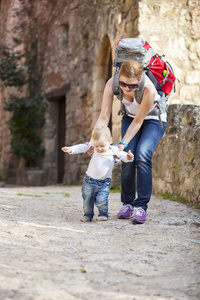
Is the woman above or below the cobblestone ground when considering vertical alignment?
above

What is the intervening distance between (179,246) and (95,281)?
30.9 inches

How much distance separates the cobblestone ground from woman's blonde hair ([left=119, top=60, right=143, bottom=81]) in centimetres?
100

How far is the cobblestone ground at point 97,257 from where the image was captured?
167cm

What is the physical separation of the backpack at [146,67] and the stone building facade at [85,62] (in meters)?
1.02

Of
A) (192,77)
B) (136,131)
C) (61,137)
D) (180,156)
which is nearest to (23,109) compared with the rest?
(61,137)

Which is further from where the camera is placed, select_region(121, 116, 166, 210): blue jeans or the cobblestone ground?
select_region(121, 116, 166, 210): blue jeans

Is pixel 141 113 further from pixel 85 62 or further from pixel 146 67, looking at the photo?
pixel 85 62

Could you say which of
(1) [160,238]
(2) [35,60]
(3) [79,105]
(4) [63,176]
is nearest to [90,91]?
(3) [79,105]

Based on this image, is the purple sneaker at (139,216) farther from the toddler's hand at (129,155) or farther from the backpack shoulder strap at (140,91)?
the backpack shoulder strap at (140,91)

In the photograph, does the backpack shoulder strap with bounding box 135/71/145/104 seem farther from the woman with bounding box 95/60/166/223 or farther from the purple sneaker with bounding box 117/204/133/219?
the purple sneaker with bounding box 117/204/133/219

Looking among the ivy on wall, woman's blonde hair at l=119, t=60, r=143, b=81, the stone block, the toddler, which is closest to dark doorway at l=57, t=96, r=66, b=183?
the ivy on wall

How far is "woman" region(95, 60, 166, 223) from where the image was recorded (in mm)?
2996

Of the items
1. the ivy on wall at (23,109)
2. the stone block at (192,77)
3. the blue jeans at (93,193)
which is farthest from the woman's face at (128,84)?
the ivy on wall at (23,109)

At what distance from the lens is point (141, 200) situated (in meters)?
3.24
